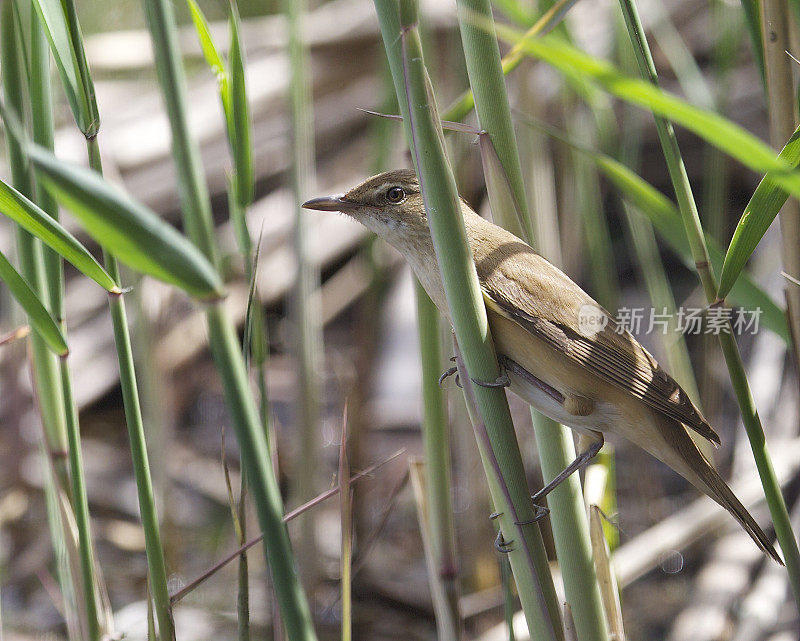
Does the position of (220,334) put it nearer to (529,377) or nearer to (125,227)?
(125,227)

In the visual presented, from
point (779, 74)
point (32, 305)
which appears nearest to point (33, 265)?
point (32, 305)

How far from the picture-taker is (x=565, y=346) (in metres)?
1.07

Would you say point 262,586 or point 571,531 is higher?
point 262,586

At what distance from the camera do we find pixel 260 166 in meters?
2.85

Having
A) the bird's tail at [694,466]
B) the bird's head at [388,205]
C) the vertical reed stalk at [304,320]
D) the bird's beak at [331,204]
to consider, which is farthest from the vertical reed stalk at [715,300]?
the vertical reed stalk at [304,320]

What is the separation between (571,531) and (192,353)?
1984 mm

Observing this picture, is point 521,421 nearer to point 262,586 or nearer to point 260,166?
point 262,586

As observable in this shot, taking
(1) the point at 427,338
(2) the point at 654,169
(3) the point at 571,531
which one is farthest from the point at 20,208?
(2) the point at 654,169

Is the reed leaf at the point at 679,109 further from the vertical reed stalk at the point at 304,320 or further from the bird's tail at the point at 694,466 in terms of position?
the vertical reed stalk at the point at 304,320

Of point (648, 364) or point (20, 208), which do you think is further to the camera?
point (648, 364)

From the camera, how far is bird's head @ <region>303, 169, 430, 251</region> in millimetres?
1144

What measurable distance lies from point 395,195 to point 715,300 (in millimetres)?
512

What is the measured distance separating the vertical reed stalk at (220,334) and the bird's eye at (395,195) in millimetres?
633

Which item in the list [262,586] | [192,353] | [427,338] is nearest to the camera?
[427,338]
